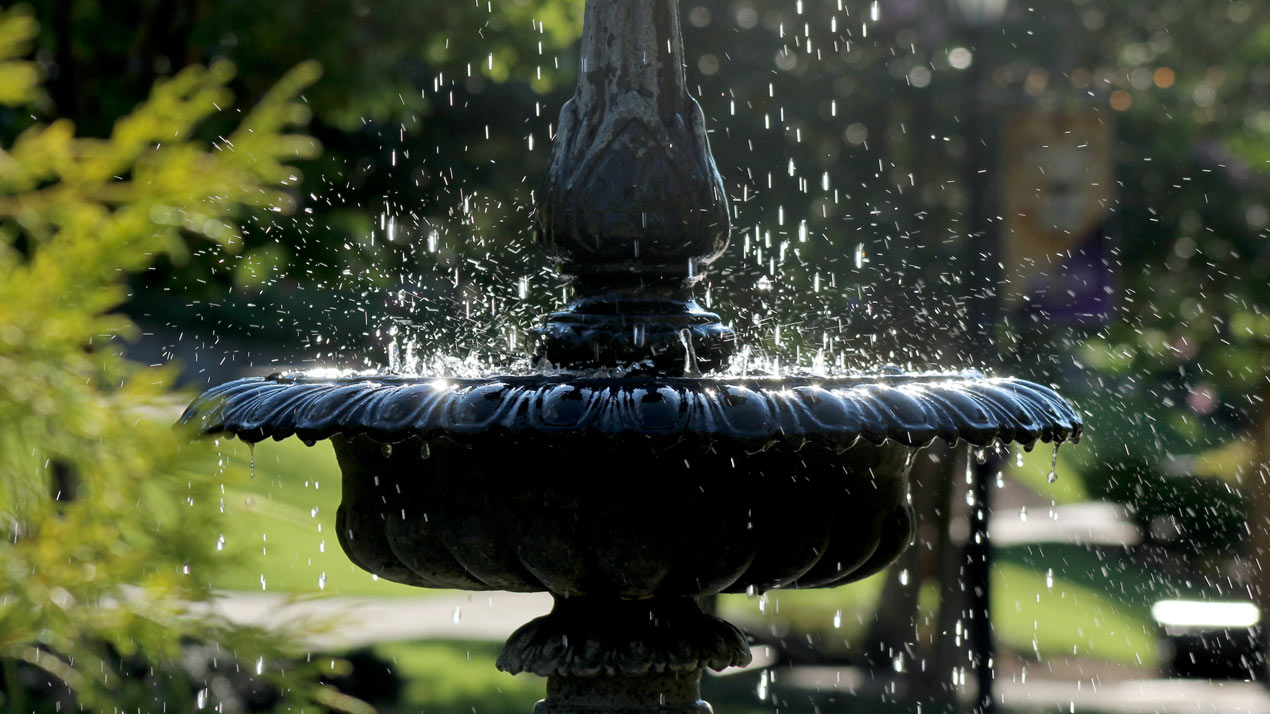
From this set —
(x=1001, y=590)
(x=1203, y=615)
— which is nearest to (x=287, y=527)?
(x=1001, y=590)

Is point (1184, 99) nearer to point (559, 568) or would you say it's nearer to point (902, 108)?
point (902, 108)

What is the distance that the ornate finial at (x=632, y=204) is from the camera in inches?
150

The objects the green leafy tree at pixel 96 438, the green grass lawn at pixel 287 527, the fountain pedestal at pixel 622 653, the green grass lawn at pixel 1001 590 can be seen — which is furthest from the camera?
the green grass lawn at pixel 1001 590

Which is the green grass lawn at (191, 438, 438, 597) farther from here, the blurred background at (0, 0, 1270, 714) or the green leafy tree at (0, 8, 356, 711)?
the blurred background at (0, 0, 1270, 714)

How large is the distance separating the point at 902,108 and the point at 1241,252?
10.6ft

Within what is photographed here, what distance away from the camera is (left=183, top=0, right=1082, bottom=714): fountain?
10.1 ft

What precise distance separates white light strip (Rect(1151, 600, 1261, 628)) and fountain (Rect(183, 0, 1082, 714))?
346 inches

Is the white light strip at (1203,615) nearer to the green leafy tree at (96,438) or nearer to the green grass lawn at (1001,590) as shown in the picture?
the green grass lawn at (1001,590)

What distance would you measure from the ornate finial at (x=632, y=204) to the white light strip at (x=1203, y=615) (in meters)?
8.98

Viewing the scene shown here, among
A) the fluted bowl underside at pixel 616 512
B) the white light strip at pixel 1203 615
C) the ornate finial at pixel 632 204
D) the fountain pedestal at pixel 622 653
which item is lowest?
the white light strip at pixel 1203 615

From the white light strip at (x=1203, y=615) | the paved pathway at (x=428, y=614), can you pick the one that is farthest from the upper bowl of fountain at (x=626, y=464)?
the paved pathway at (x=428, y=614)

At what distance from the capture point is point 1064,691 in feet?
37.3

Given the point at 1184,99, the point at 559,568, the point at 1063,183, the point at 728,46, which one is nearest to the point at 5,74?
the point at 559,568

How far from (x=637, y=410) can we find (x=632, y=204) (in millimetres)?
934
